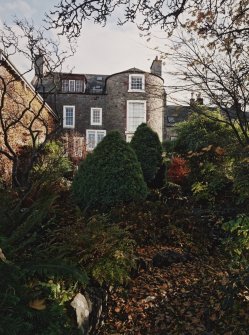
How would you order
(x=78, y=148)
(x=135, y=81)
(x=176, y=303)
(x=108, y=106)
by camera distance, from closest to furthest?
(x=176, y=303) → (x=78, y=148) → (x=135, y=81) → (x=108, y=106)

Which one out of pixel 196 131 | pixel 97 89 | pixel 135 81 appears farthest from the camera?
pixel 97 89

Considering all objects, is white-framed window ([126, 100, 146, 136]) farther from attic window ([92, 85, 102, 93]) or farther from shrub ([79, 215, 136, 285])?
shrub ([79, 215, 136, 285])

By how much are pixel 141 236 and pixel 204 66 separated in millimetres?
3479

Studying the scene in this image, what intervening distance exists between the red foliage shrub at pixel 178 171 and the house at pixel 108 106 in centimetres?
1524

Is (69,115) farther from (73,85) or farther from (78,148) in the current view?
(78,148)

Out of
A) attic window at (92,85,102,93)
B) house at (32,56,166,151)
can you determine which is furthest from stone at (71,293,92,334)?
attic window at (92,85,102,93)

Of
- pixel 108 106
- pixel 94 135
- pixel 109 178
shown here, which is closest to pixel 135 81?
pixel 108 106

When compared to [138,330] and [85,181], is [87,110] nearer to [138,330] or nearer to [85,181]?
[85,181]

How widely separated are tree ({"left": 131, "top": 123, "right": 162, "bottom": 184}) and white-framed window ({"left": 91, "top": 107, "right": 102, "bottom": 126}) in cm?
1663

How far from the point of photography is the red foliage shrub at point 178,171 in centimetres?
1272

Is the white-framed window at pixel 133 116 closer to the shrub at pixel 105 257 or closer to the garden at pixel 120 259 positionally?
the garden at pixel 120 259

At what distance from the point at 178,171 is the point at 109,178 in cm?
533

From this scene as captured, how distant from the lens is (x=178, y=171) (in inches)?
506

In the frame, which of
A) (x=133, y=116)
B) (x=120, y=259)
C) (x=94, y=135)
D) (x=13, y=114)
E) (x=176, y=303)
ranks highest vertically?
(x=133, y=116)
